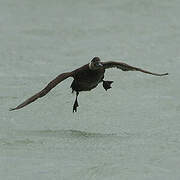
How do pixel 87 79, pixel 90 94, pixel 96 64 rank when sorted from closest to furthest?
pixel 96 64
pixel 87 79
pixel 90 94

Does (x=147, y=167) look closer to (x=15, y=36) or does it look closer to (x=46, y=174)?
(x=46, y=174)

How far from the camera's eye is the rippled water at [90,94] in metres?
12.9

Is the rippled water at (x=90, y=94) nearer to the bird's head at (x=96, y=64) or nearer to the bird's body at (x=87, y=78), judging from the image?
the bird's body at (x=87, y=78)

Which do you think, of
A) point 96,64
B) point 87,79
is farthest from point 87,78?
point 96,64

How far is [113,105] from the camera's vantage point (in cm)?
1725

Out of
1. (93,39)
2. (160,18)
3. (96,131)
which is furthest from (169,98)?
(160,18)

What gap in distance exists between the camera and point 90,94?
18.2 metres

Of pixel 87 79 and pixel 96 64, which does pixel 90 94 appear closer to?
pixel 87 79

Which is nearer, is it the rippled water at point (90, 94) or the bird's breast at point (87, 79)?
the rippled water at point (90, 94)

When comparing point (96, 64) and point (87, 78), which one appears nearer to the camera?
point (96, 64)

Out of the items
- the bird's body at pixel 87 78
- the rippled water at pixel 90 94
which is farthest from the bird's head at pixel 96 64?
the rippled water at pixel 90 94

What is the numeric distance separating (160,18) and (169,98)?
7.32 meters

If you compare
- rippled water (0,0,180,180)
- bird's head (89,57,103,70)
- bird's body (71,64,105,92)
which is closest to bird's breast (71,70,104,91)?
bird's body (71,64,105,92)

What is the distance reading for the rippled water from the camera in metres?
12.9
